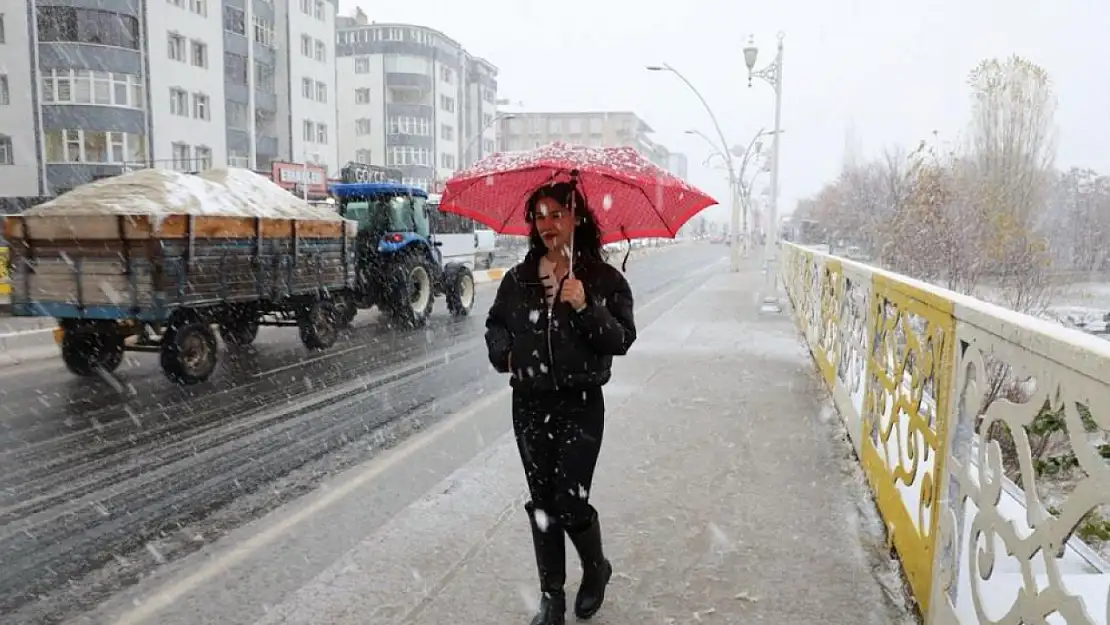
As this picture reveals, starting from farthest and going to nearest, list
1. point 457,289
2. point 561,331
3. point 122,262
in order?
point 457,289 < point 122,262 < point 561,331

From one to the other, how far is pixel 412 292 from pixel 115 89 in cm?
2538

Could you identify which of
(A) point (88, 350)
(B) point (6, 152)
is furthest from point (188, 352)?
(B) point (6, 152)

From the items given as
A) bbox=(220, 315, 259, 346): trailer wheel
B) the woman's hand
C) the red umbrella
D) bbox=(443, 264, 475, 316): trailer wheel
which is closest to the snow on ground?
bbox=(220, 315, 259, 346): trailer wheel

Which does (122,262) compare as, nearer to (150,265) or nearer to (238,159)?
(150,265)

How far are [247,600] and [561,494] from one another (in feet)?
5.28

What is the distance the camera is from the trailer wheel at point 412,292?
1342cm

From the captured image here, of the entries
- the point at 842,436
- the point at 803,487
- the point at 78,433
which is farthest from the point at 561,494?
the point at 78,433

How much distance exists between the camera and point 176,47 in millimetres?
34906

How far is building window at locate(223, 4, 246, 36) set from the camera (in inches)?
1511

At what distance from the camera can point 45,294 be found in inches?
327

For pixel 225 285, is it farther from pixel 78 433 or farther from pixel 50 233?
pixel 78 433

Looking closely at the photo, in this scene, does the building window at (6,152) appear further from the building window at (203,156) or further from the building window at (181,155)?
the building window at (203,156)

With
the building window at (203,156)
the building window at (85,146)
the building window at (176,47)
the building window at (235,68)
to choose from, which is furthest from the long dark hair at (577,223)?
the building window at (235,68)

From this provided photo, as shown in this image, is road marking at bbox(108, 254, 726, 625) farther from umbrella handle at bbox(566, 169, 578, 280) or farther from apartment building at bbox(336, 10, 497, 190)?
apartment building at bbox(336, 10, 497, 190)
